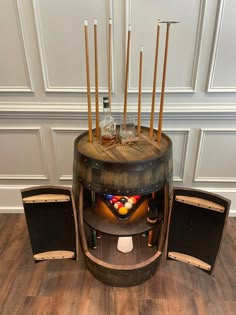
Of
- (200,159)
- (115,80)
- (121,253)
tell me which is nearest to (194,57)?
(115,80)

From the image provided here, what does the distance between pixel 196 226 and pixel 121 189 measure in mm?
455

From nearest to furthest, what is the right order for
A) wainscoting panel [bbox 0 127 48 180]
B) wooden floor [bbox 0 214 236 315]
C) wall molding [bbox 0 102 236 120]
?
wooden floor [bbox 0 214 236 315], wall molding [bbox 0 102 236 120], wainscoting panel [bbox 0 127 48 180]

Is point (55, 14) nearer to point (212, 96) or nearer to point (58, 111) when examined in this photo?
point (58, 111)

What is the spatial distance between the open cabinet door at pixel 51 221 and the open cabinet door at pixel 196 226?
0.53m

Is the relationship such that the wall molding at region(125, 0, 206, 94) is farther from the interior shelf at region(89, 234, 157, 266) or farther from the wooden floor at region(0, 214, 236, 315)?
the wooden floor at region(0, 214, 236, 315)

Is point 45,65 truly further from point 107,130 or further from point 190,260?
point 190,260

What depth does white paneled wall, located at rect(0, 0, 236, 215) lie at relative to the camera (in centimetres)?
127

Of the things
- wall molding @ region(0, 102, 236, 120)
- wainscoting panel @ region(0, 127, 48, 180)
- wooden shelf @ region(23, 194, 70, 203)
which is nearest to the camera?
wooden shelf @ region(23, 194, 70, 203)

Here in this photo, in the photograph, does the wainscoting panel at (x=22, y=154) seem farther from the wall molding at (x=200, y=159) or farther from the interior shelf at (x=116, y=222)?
the wall molding at (x=200, y=159)

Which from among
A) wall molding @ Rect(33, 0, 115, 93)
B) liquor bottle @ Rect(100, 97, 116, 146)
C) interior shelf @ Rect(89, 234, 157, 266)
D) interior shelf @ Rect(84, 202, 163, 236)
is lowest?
interior shelf @ Rect(89, 234, 157, 266)

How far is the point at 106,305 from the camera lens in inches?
49.2

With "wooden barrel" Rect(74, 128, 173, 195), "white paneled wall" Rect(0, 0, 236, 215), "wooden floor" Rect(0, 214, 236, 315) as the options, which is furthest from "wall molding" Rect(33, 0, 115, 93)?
"wooden floor" Rect(0, 214, 236, 315)

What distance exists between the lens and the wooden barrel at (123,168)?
3.34 ft

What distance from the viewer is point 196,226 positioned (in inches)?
45.9
